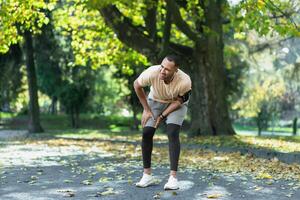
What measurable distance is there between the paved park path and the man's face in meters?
1.52

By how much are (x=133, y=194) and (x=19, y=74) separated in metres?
30.2

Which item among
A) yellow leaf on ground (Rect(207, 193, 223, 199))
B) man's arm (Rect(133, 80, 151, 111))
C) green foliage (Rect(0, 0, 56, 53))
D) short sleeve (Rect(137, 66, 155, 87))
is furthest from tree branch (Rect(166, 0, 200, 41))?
yellow leaf on ground (Rect(207, 193, 223, 199))

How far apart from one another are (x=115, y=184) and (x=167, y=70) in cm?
199

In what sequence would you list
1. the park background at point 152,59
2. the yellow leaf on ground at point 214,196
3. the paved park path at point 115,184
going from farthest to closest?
the park background at point 152,59 < the paved park path at point 115,184 < the yellow leaf on ground at point 214,196

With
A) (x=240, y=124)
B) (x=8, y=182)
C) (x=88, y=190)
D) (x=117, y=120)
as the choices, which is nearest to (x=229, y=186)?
(x=88, y=190)

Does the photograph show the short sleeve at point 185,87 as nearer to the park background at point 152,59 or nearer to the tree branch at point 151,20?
the park background at point 152,59

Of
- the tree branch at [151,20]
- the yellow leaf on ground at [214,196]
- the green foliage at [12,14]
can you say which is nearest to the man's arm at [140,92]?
the yellow leaf on ground at [214,196]

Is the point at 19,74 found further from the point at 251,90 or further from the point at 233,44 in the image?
the point at 251,90

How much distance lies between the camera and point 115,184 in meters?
7.95

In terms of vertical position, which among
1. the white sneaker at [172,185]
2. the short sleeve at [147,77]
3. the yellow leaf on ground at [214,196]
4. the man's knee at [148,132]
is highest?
the short sleeve at [147,77]

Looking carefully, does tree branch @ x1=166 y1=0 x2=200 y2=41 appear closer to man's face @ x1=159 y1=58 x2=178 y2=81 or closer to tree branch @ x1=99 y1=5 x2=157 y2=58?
tree branch @ x1=99 y1=5 x2=157 y2=58

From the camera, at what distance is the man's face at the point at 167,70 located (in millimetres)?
7055

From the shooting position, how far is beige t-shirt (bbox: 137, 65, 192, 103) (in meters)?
7.26

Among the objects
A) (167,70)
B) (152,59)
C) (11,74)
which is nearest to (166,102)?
(167,70)
